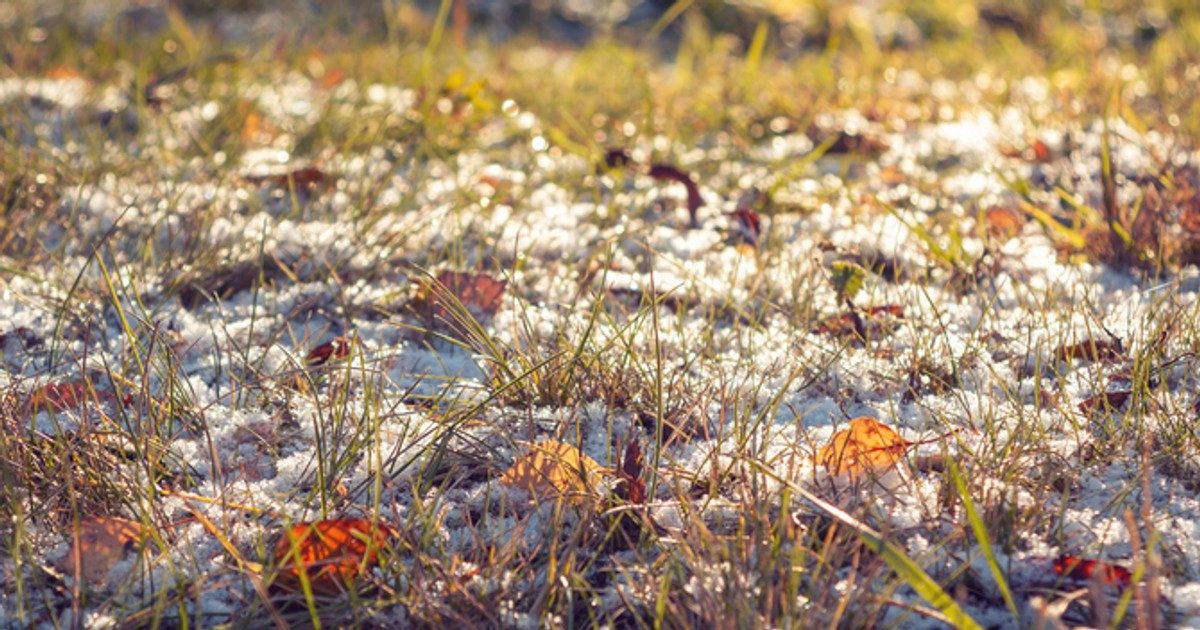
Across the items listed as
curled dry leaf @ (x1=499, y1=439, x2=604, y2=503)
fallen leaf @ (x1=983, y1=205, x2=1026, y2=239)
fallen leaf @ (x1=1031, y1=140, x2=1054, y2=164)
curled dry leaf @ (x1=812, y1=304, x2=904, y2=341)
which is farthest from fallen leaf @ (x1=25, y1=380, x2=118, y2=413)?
fallen leaf @ (x1=1031, y1=140, x2=1054, y2=164)

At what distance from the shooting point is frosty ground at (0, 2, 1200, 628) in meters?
1.16

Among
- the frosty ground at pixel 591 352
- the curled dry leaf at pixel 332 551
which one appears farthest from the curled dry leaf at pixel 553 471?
the curled dry leaf at pixel 332 551

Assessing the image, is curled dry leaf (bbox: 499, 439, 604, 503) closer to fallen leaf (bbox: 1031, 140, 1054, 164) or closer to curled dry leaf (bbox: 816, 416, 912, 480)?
curled dry leaf (bbox: 816, 416, 912, 480)

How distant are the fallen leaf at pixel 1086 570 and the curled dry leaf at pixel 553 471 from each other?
0.51 meters

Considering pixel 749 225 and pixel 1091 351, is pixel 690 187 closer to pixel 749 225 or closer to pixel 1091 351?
pixel 749 225

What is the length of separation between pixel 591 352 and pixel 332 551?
489mm

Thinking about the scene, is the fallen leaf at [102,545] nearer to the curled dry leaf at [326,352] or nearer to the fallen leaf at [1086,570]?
the curled dry leaf at [326,352]

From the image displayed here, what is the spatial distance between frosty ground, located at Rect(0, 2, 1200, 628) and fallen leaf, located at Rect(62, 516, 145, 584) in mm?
14

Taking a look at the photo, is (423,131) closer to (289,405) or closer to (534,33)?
(289,405)

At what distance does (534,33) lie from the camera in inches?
230

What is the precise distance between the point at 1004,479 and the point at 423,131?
74.7 inches

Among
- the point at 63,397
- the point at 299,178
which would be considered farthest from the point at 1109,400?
the point at 299,178

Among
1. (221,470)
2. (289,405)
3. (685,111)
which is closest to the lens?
(221,470)

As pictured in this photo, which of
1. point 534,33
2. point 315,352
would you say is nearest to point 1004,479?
point 315,352
